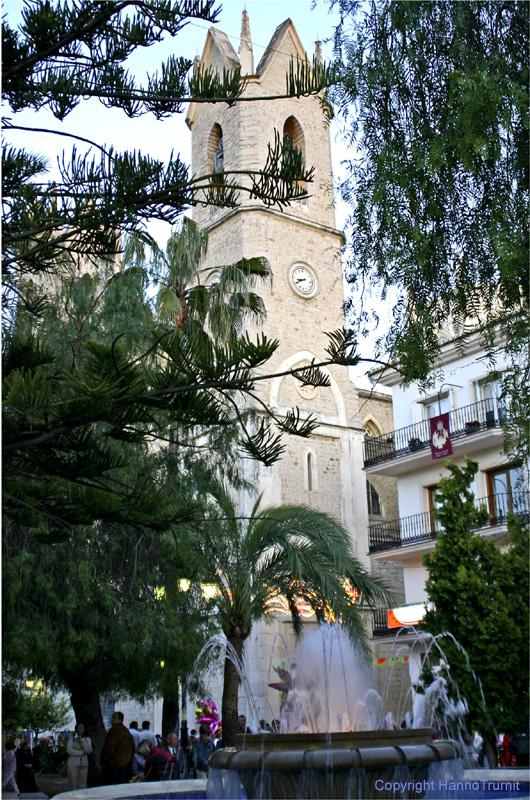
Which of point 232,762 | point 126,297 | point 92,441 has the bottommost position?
point 232,762

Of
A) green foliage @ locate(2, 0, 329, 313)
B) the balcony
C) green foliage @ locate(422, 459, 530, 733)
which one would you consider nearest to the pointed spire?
the balcony

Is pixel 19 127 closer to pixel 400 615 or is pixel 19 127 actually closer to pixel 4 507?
pixel 4 507

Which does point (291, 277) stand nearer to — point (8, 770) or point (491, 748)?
point (491, 748)

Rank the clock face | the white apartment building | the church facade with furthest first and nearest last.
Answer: the clock face → the church facade → the white apartment building

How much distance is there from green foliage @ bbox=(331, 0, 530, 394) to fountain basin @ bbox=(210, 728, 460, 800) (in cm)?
280

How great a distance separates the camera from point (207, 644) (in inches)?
573

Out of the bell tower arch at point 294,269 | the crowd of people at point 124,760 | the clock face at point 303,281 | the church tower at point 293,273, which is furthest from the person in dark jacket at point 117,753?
the clock face at point 303,281

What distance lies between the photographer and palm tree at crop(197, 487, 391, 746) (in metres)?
14.6

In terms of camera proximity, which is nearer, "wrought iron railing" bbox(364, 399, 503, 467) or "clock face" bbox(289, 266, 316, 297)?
"wrought iron railing" bbox(364, 399, 503, 467)

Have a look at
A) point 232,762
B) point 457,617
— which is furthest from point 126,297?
point 232,762

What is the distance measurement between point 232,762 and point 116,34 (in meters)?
5.22

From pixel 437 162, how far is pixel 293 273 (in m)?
21.9

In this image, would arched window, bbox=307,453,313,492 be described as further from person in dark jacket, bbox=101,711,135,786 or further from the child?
person in dark jacket, bbox=101,711,135,786

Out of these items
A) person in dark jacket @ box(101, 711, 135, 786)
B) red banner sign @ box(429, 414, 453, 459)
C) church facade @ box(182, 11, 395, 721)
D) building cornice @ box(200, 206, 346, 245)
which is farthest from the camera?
building cornice @ box(200, 206, 346, 245)
